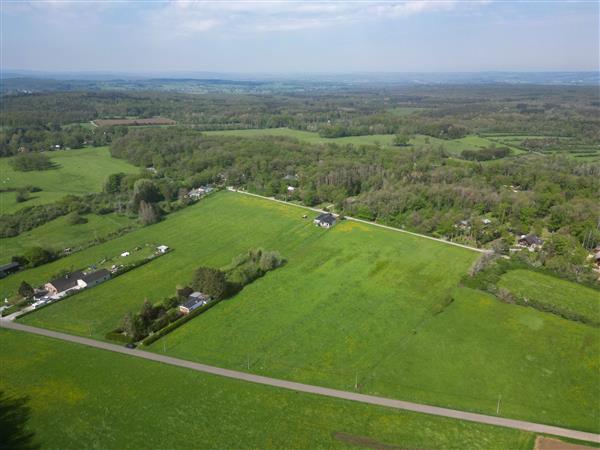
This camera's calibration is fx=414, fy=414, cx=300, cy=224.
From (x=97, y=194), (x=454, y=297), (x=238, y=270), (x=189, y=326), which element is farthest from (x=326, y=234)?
(x=97, y=194)

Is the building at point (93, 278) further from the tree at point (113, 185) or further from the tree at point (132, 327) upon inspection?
the tree at point (113, 185)

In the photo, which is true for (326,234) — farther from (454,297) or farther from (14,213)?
(14,213)

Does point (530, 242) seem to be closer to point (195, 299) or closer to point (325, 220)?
point (325, 220)

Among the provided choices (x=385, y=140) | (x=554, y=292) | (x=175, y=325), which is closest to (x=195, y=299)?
(x=175, y=325)

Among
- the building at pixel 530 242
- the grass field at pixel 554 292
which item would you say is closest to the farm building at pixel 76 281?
the grass field at pixel 554 292

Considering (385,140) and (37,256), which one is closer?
(37,256)

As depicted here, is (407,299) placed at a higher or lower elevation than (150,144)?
lower
